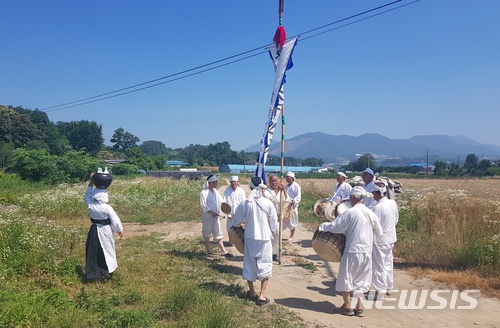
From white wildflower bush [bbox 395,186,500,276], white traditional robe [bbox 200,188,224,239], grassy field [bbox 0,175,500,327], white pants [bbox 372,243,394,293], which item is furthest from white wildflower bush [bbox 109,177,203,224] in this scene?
white pants [bbox 372,243,394,293]

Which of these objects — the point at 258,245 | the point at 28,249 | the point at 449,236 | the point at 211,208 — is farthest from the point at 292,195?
the point at 28,249

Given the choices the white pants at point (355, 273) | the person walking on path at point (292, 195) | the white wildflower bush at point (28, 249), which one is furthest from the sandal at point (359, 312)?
the white wildflower bush at point (28, 249)

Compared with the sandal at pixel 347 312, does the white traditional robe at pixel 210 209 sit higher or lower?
higher

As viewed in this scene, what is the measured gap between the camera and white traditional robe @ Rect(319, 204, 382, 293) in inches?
221

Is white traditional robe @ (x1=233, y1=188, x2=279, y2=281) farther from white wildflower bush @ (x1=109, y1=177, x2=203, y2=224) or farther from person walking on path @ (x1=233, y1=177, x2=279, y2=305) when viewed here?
white wildflower bush @ (x1=109, y1=177, x2=203, y2=224)

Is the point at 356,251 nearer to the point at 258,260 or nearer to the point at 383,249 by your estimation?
the point at 383,249

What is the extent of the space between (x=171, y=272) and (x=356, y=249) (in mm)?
3860

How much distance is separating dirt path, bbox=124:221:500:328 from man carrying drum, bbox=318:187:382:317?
0.38 meters

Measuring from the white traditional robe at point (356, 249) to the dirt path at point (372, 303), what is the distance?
0.52m

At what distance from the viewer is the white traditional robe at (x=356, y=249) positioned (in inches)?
221

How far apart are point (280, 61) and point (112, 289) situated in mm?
5604

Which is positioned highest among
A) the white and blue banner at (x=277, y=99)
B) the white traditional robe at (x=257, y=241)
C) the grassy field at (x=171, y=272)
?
the white and blue banner at (x=277, y=99)

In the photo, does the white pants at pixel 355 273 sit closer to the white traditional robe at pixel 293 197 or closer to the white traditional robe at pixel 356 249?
the white traditional robe at pixel 356 249

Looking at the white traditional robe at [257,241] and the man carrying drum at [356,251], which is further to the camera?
the white traditional robe at [257,241]
